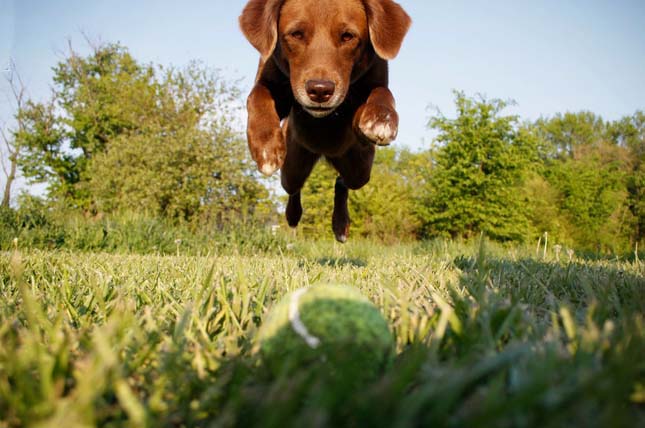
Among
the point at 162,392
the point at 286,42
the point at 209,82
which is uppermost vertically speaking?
the point at 209,82

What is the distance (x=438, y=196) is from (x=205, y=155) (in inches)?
363

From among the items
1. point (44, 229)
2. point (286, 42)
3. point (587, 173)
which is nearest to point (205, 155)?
point (44, 229)

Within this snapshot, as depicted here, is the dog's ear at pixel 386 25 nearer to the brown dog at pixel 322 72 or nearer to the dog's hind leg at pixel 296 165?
the brown dog at pixel 322 72

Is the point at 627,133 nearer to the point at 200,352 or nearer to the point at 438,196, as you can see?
the point at 438,196

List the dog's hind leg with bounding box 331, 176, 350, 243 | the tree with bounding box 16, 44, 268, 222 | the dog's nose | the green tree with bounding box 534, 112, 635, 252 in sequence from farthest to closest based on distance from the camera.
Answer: the green tree with bounding box 534, 112, 635, 252, the tree with bounding box 16, 44, 268, 222, the dog's hind leg with bounding box 331, 176, 350, 243, the dog's nose

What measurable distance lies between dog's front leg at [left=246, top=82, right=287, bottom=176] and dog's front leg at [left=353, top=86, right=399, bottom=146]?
535 mm

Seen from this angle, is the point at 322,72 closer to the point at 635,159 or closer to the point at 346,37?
the point at 346,37

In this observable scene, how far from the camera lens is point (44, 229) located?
28.1 feet

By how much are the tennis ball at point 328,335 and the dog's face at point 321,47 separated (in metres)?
1.72

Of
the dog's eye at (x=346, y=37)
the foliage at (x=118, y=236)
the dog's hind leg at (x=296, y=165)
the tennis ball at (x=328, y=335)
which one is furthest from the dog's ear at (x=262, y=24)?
the foliage at (x=118, y=236)

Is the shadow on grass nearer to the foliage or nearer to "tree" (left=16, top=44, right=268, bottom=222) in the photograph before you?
the foliage

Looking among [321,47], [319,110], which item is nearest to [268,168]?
[319,110]

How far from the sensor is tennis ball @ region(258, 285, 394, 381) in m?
0.95

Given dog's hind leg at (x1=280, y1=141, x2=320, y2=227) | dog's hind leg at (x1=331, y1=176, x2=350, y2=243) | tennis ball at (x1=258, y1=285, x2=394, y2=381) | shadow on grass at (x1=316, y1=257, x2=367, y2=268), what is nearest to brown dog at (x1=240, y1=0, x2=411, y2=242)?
dog's hind leg at (x1=280, y1=141, x2=320, y2=227)
